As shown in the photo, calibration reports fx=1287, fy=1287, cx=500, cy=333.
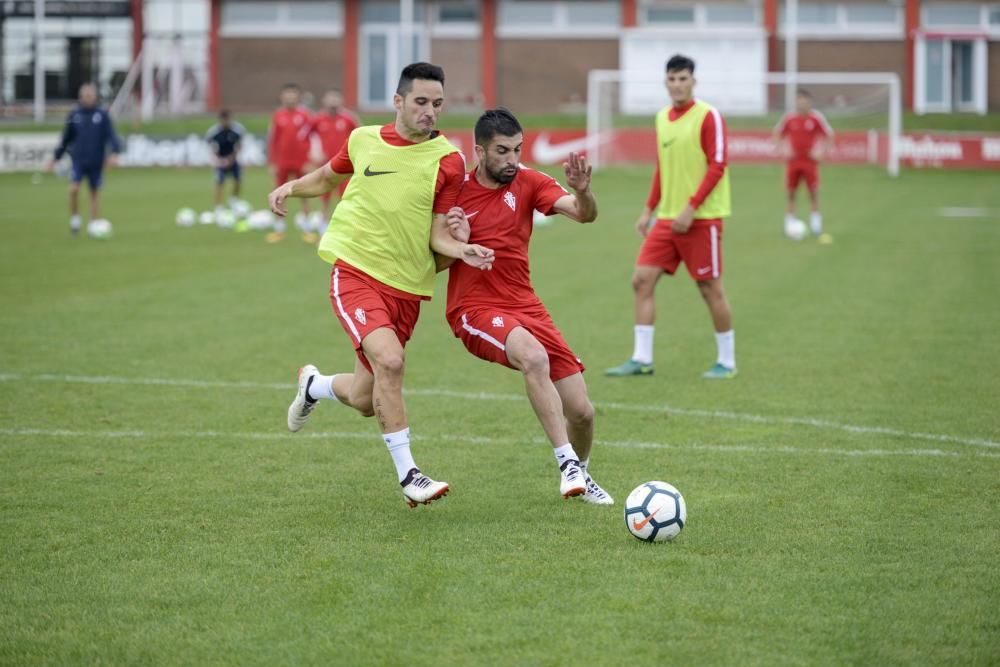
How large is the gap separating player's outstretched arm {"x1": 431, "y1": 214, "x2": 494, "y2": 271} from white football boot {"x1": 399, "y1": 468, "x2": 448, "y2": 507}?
105cm

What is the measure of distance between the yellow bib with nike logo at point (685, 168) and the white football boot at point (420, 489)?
15.0 feet

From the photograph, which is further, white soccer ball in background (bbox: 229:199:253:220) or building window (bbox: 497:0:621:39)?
building window (bbox: 497:0:621:39)

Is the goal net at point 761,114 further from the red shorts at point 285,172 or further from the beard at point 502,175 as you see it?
the beard at point 502,175

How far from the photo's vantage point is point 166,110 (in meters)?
49.1

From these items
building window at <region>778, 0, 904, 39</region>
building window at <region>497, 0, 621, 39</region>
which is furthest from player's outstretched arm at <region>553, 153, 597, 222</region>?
building window at <region>778, 0, 904, 39</region>

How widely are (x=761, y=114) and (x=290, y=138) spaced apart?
2159cm

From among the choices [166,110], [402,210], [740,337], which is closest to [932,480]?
[402,210]

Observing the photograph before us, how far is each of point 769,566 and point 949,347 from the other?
6617mm

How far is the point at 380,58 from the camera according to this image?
52.3 metres

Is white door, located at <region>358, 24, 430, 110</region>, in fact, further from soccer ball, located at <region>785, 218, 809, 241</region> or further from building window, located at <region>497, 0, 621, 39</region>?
soccer ball, located at <region>785, 218, 809, 241</region>

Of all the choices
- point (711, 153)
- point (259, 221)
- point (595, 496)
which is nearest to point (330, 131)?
point (259, 221)

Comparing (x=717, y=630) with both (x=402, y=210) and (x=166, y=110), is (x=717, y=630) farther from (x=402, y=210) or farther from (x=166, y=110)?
(x=166, y=110)

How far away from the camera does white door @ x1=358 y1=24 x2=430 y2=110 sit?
51875 millimetres

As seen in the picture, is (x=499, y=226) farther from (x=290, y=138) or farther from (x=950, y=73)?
(x=950, y=73)
